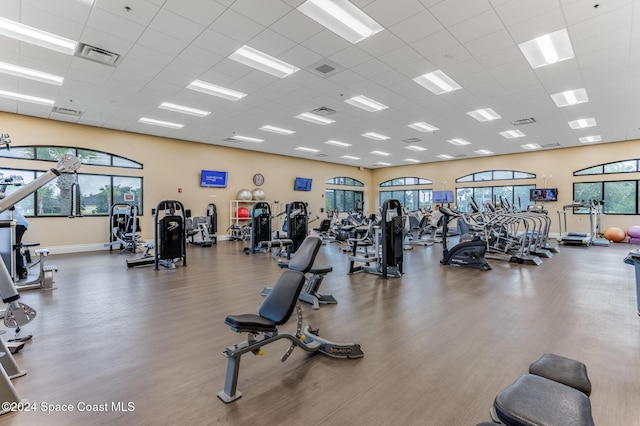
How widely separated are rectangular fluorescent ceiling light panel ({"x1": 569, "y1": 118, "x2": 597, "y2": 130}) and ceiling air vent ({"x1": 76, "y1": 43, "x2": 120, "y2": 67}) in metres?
10.7

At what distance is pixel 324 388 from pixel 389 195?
52.5 ft

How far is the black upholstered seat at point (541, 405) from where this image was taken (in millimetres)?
907

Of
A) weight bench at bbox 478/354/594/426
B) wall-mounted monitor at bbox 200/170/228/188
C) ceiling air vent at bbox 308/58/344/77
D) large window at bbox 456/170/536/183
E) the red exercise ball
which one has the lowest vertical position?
weight bench at bbox 478/354/594/426

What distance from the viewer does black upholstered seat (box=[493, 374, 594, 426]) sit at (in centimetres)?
91

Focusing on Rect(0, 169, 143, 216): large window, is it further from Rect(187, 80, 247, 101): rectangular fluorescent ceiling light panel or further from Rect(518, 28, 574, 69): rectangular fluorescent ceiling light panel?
Rect(518, 28, 574, 69): rectangular fluorescent ceiling light panel

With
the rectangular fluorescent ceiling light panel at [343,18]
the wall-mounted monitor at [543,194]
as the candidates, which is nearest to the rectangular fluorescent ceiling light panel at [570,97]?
the rectangular fluorescent ceiling light panel at [343,18]

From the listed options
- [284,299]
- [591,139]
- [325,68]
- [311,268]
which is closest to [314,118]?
[325,68]

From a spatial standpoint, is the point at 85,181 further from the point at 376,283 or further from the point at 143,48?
the point at 376,283

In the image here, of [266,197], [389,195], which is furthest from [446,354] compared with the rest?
[389,195]

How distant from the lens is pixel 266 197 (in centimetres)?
1297

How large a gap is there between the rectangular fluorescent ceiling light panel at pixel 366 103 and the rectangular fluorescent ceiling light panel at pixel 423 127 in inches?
71.6

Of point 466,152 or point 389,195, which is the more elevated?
point 466,152

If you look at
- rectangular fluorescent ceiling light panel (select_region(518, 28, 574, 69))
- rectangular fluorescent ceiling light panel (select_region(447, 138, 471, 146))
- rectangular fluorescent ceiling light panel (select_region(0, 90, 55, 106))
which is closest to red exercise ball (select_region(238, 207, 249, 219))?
rectangular fluorescent ceiling light panel (select_region(0, 90, 55, 106))

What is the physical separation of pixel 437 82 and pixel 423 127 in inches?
129
